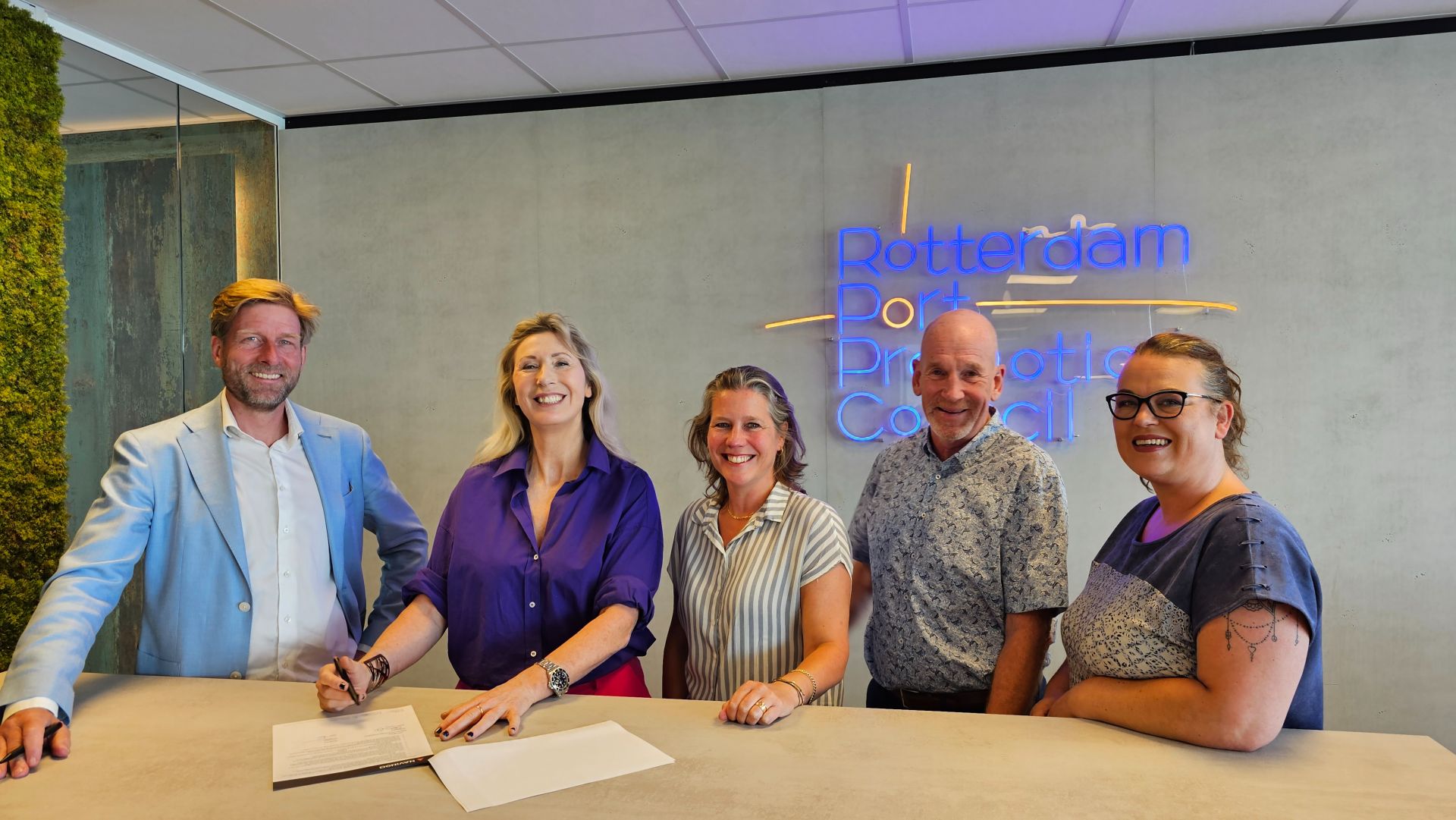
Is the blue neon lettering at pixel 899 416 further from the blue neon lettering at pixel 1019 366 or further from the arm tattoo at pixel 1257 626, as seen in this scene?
the arm tattoo at pixel 1257 626

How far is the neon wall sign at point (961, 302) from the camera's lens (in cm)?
414

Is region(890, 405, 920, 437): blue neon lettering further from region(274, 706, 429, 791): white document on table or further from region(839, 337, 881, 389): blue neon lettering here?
region(274, 706, 429, 791): white document on table

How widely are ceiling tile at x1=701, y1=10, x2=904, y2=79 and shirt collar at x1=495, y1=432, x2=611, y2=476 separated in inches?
93.0

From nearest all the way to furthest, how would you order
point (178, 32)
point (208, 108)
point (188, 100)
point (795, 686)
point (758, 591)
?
point (795, 686) < point (758, 591) < point (178, 32) < point (188, 100) < point (208, 108)

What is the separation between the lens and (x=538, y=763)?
5.02ft

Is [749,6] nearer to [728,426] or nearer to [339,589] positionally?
[728,426]

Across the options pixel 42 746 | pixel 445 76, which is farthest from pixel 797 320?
pixel 42 746

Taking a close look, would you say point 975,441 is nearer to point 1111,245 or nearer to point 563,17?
point 1111,245

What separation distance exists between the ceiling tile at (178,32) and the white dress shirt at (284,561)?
94.0 inches

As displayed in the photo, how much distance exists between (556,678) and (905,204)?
3182mm

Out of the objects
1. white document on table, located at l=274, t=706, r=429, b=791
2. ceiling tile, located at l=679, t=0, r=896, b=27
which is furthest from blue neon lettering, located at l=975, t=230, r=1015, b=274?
white document on table, located at l=274, t=706, r=429, b=791

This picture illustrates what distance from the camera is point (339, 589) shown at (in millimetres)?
2416

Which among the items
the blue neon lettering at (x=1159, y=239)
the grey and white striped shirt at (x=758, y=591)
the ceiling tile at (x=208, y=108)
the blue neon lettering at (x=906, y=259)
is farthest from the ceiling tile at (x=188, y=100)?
the blue neon lettering at (x=1159, y=239)

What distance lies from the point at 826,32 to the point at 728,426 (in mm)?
2495
